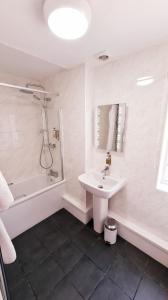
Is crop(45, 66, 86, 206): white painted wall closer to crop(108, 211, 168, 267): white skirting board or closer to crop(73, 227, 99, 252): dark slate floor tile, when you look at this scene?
crop(73, 227, 99, 252): dark slate floor tile

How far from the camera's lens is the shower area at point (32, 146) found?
6.69 ft

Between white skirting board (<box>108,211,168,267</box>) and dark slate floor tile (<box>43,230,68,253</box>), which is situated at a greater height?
white skirting board (<box>108,211,168,267</box>)

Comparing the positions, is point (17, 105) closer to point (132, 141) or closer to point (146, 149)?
point (132, 141)

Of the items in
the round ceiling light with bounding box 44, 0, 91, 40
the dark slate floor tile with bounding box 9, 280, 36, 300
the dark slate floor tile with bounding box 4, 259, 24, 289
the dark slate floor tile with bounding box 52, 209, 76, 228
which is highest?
the round ceiling light with bounding box 44, 0, 91, 40

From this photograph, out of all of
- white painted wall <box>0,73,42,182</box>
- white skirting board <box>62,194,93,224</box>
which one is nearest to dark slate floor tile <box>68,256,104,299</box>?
white skirting board <box>62,194,93,224</box>

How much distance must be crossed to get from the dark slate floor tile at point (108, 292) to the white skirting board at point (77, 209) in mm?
765

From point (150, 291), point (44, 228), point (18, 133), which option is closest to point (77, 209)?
point (44, 228)

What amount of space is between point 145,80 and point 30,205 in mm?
2116

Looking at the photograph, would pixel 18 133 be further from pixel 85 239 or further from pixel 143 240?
pixel 143 240

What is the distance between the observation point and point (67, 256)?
4.93 feet

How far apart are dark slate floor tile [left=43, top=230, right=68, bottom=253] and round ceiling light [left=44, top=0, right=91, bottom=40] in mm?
2172

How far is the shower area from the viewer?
2.04 metres

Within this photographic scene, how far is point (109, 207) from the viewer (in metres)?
1.92

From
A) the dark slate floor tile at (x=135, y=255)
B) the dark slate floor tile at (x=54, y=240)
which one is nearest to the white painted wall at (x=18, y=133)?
the dark slate floor tile at (x=54, y=240)
